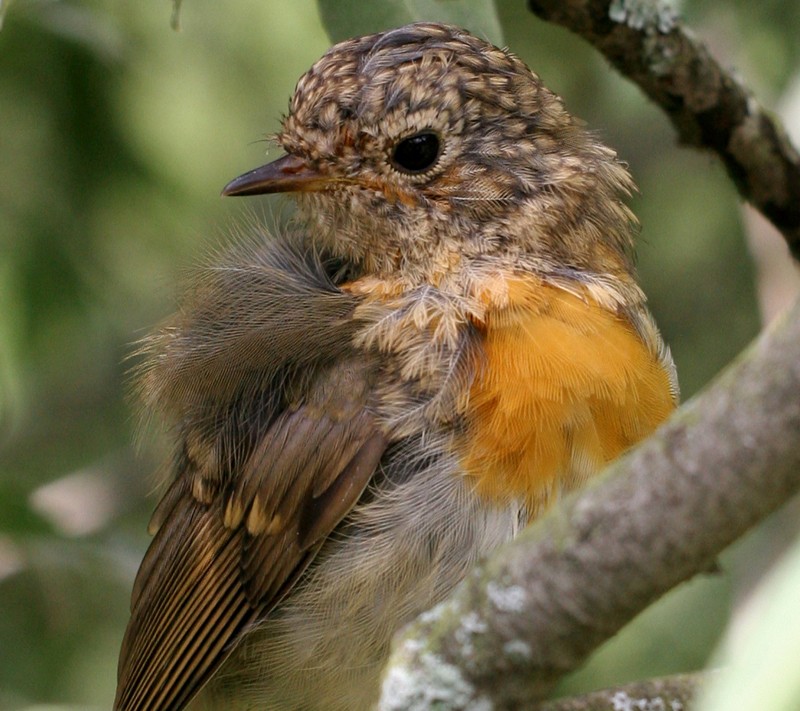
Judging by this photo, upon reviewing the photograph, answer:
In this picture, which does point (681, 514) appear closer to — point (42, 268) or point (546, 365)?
point (546, 365)

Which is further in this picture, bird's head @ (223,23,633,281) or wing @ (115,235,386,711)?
bird's head @ (223,23,633,281)

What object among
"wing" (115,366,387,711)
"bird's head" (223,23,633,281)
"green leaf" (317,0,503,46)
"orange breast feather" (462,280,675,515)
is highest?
"green leaf" (317,0,503,46)

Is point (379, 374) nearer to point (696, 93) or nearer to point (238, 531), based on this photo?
point (238, 531)

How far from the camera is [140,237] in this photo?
173 inches

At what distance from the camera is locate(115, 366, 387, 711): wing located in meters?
2.85

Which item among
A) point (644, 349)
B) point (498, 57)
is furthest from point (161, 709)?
point (498, 57)

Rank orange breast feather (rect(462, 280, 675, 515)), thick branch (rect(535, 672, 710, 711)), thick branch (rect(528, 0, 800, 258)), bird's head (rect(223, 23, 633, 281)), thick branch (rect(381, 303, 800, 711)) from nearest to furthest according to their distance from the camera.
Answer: thick branch (rect(381, 303, 800, 711))
orange breast feather (rect(462, 280, 675, 515))
thick branch (rect(535, 672, 710, 711))
bird's head (rect(223, 23, 633, 281))
thick branch (rect(528, 0, 800, 258))

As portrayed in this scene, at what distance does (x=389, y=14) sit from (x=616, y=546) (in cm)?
206

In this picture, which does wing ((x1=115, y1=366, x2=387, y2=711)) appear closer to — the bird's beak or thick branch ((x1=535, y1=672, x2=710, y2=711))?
the bird's beak

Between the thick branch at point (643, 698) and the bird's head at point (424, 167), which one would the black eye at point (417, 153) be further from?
the thick branch at point (643, 698)

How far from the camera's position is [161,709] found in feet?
10.1

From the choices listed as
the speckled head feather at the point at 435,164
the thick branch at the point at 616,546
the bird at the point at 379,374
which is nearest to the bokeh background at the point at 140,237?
the speckled head feather at the point at 435,164

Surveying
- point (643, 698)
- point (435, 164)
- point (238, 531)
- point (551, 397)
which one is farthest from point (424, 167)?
point (643, 698)

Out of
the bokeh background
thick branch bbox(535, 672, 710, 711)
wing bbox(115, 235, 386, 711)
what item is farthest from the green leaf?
thick branch bbox(535, 672, 710, 711)
